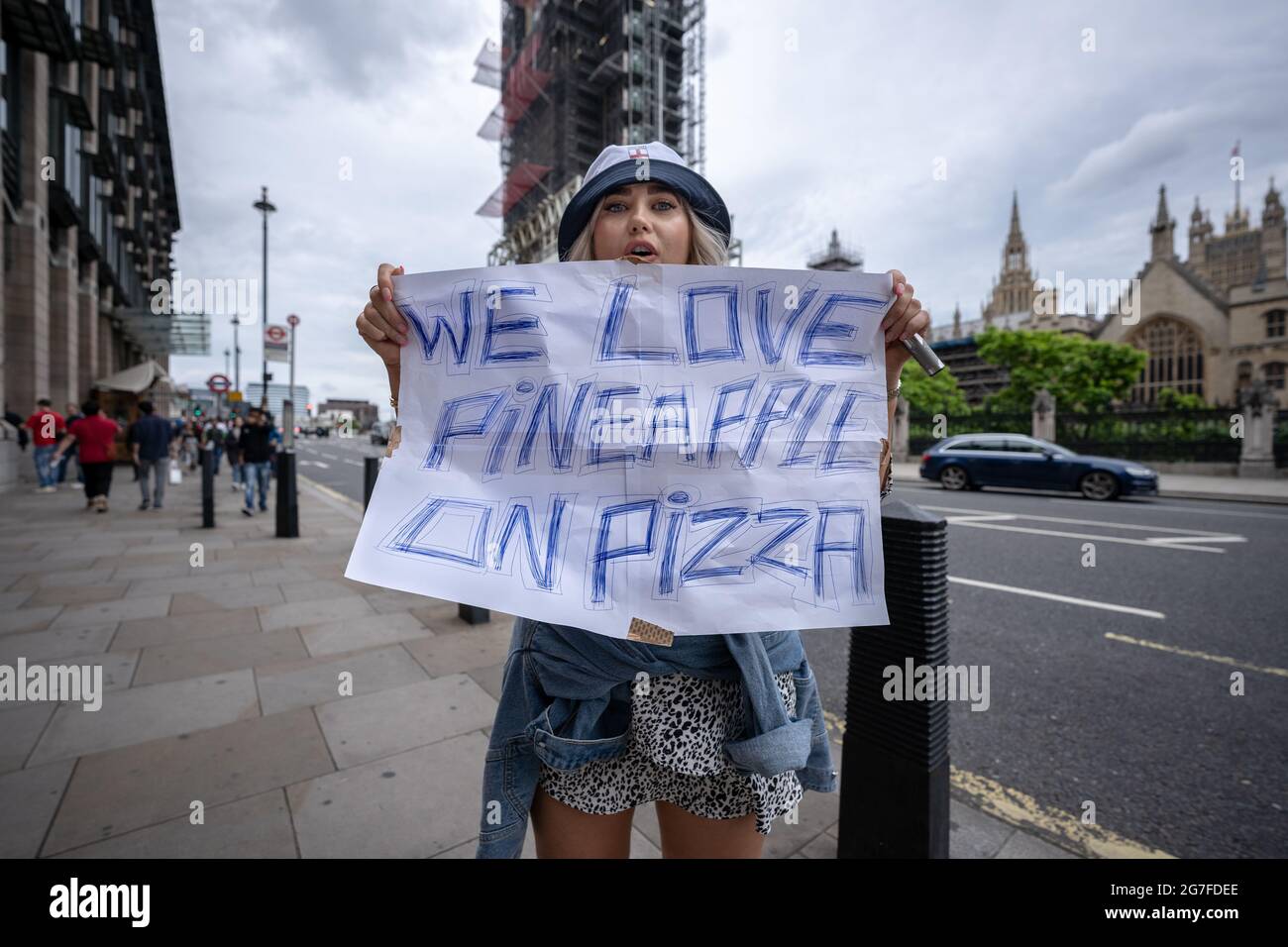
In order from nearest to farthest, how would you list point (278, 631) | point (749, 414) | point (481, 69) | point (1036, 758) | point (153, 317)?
point (749, 414) → point (1036, 758) → point (278, 631) → point (153, 317) → point (481, 69)

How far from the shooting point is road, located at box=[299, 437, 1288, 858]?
8.38ft

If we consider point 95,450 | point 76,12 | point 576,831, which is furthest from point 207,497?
point 76,12

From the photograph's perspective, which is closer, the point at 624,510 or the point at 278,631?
the point at 624,510

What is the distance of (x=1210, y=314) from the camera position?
187 feet

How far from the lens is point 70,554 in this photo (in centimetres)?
719

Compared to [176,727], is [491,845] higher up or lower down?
higher up

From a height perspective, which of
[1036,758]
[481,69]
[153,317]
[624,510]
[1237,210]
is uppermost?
[481,69]

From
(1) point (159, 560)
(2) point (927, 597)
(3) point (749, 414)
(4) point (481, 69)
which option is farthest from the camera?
(4) point (481, 69)

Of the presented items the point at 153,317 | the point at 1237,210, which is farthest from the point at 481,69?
the point at 1237,210

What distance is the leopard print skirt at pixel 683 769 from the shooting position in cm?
121

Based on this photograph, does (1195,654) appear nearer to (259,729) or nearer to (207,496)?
(259,729)

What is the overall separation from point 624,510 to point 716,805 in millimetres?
636

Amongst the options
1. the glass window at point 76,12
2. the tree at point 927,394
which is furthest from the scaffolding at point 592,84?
the glass window at point 76,12

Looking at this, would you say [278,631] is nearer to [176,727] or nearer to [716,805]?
[176,727]
